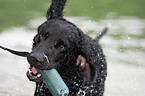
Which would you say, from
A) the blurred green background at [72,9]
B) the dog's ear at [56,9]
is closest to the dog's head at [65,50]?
the dog's ear at [56,9]

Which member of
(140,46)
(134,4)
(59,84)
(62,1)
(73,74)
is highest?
(134,4)

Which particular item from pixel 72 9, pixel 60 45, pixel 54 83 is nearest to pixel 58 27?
pixel 60 45

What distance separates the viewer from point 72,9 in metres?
9.51

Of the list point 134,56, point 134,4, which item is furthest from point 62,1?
point 134,4

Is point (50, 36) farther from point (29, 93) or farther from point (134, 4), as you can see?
point (134, 4)

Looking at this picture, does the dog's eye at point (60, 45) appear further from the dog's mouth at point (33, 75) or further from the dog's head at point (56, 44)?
the dog's mouth at point (33, 75)

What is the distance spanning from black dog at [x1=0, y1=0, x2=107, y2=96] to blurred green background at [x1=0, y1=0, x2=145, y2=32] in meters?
4.08

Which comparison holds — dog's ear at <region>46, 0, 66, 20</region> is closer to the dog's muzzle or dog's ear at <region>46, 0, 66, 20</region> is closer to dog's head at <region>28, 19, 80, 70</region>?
dog's head at <region>28, 19, 80, 70</region>

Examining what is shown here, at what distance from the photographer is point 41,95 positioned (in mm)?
3820

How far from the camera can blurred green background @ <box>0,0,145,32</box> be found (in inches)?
329

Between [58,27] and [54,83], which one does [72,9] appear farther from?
[54,83]

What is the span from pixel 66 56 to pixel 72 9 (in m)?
6.15

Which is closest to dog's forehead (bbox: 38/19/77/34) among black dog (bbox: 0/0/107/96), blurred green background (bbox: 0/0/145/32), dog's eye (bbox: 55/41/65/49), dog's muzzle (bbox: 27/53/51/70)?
black dog (bbox: 0/0/107/96)

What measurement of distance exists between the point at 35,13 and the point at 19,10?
52cm
